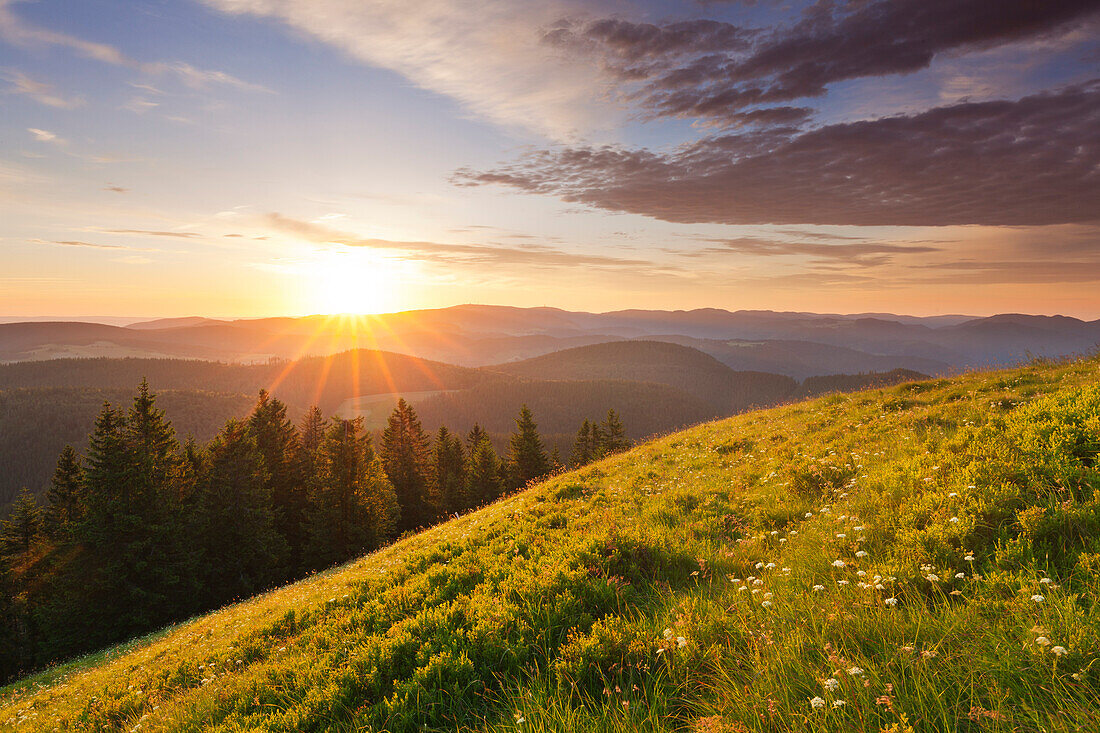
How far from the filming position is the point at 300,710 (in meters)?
5.26

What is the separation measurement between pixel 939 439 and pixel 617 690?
9279mm

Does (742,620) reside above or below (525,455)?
above

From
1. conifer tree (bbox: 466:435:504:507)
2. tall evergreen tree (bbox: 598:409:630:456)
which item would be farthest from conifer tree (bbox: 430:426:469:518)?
tall evergreen tree (bbox: 598:409:630:456)

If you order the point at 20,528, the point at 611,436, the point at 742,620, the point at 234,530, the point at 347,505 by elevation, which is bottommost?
the point at 347,505

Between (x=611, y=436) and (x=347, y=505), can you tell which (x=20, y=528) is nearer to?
(x=347, y=505)

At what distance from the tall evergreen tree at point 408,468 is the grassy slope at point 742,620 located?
46.7m

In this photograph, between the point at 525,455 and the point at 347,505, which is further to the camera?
the point at 525,455

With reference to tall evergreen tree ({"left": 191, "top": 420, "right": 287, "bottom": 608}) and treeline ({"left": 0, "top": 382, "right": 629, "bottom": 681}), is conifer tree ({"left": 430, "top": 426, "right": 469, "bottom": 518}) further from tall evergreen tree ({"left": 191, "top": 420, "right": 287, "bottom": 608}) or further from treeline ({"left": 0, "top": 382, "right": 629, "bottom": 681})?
tall evergreen tree ({"left": 191, "top": 420, "right": 287, "bottom": 608})

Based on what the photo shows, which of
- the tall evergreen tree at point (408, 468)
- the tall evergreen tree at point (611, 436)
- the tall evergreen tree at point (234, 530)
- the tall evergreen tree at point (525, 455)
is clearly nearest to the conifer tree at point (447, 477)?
the tall evergreen tree at point (408, 468)

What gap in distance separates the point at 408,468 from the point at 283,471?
14.1m

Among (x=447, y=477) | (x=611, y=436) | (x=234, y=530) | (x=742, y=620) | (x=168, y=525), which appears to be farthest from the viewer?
(x=611, y=436)

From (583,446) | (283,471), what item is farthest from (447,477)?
(583,446)

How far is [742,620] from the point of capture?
4.90 m

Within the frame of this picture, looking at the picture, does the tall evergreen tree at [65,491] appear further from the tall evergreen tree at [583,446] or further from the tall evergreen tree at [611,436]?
the tall evergreen tree at [611,436]
